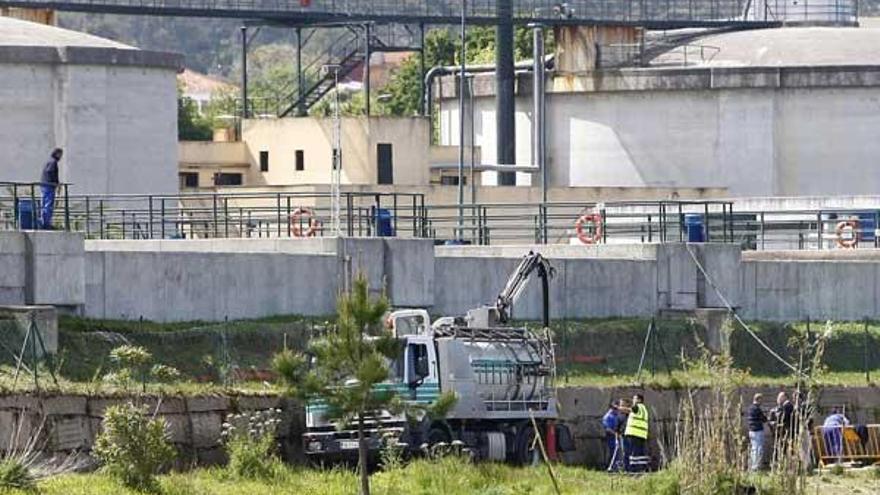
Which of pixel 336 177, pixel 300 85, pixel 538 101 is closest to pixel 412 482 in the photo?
pixel 336 177

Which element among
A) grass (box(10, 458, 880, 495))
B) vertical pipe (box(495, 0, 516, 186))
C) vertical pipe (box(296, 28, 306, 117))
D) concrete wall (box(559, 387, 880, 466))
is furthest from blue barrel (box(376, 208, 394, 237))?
vertical pipe (box(296, 28, 306, 117))

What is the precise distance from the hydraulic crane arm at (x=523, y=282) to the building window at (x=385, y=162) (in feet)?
119

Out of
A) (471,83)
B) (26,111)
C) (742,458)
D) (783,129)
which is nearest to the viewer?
(742,458)

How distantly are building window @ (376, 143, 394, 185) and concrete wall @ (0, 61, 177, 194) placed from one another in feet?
50.3

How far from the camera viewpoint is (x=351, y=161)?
258 feet

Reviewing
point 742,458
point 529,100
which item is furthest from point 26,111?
point 742,458

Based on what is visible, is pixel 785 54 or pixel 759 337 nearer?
pixel 759 337

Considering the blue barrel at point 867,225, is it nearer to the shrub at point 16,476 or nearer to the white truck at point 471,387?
the white truck at point 471,387

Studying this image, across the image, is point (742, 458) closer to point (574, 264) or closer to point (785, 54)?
point (574, 264)

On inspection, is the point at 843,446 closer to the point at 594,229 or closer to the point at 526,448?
the point at 526,448

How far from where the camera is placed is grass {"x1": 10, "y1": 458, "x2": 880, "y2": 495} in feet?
102

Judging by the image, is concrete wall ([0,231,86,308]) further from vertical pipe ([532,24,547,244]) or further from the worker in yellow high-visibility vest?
vertical pipe ([532,24,547,244])

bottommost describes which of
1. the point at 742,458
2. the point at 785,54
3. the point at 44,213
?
the point at 742,458

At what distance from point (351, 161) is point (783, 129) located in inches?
508
